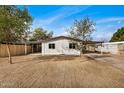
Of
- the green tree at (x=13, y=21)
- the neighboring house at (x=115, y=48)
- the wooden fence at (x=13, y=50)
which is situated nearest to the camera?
the green tree at (x=13, y=21)

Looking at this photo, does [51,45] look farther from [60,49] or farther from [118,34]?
[118,34]

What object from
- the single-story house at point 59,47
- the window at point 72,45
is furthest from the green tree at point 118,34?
the window at point 72,45

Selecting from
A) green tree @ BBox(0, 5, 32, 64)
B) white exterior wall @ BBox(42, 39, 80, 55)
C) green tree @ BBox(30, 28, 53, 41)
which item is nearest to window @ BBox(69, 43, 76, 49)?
white exterior wall @ BBox(42, 39, 80, 55)

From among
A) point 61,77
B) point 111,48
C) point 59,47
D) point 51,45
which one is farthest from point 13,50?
point 111,48

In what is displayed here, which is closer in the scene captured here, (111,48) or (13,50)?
(13,50)

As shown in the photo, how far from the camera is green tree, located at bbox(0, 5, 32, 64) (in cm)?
1173

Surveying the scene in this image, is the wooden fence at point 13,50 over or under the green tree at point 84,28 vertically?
under

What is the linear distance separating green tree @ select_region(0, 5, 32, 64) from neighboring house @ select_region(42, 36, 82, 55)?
34.8 ft

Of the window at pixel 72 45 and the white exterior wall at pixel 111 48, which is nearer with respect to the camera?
the window at pixel 72 45

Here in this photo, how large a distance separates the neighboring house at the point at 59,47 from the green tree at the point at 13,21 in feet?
34.8

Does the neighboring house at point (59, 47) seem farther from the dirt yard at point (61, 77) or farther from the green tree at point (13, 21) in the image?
the dirt yard at point (61, 77)

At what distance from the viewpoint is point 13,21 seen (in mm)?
12094

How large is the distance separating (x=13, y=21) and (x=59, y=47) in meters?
12.9

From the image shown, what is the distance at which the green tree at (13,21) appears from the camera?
11727 millimetres
